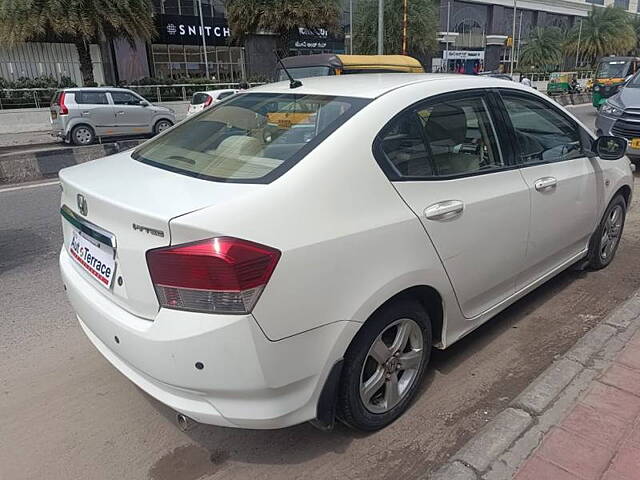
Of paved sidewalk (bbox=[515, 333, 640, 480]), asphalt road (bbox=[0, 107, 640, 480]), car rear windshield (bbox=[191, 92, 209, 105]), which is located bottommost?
asphalt road (bbox=[0, 107, 640, 480])

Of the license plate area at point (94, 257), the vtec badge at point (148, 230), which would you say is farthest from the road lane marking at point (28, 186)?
the vtec badge at point (148, 230)

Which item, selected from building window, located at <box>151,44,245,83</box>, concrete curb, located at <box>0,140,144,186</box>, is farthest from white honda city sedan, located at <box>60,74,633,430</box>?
building window, located at <box>151,44,245,83</box>

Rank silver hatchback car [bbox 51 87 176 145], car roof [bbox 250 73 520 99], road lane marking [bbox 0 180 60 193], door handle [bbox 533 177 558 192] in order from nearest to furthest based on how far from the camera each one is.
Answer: car roof [bbox 250 73 520 99], door handle [bbox 533 177 558 192], road lane marking [bbox 0 180 60 193], silver hatchback car [bbox 51 87 176 145]

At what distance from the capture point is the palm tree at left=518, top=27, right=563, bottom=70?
48000 millimetres

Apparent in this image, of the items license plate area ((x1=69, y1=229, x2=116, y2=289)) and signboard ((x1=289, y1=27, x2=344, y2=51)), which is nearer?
license plate area ((x1=69, y1=229, x2=116, y2=289))

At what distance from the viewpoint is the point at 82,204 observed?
2.43 m

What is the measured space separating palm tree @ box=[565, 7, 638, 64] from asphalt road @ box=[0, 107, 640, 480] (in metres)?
53.6

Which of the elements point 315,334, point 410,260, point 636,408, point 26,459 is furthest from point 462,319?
point 26,459

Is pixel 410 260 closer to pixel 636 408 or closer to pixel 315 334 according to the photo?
pixel 315 334

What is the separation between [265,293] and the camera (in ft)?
6.27

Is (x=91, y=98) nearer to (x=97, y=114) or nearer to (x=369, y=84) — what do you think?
(x=97, y=114)

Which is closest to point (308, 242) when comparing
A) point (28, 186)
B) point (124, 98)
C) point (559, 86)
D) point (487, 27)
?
point (28, 186)

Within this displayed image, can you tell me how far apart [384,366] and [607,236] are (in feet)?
9.61

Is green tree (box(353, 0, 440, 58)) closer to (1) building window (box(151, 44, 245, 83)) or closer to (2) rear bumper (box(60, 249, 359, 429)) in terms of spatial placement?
(1) building window (box(151, 44, 245, 83))
